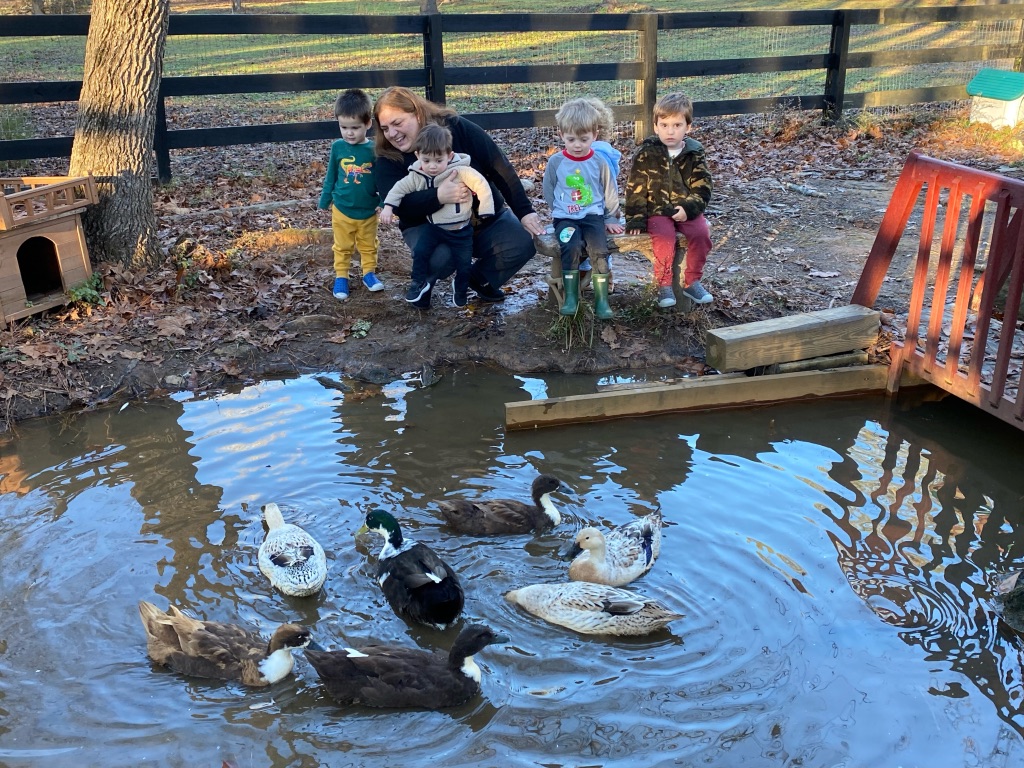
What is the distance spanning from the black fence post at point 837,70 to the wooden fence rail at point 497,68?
0.06 feet

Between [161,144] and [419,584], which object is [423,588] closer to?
[419,584]

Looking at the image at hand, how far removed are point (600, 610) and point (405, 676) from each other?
1054 millimetres

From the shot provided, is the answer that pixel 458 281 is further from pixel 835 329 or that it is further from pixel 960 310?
pixel 960 310

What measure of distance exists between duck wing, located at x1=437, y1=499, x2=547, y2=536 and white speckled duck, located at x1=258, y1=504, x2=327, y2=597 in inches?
32.1

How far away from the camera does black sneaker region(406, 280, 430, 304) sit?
8033mm

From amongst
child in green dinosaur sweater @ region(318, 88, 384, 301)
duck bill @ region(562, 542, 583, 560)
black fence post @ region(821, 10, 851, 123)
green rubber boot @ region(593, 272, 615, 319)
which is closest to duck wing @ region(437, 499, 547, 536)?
duck bill @ region(562, 542, 583, 560)

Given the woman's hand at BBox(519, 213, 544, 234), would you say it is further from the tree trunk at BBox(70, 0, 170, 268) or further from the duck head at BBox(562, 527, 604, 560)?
the tree trunk at BBox(70, 0, 170, 268)

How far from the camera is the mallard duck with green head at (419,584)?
4727 millimetres

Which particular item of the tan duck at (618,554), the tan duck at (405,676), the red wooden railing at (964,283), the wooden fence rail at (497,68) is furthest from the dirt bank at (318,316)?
the tan duck at (405,676)

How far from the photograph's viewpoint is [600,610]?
4.67 m

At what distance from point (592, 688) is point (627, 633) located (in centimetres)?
46

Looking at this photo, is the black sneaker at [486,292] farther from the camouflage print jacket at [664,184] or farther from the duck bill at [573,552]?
the duck bill at [573,552]

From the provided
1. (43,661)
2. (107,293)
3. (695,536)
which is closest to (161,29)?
(107,293)

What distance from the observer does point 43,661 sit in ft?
14.7
